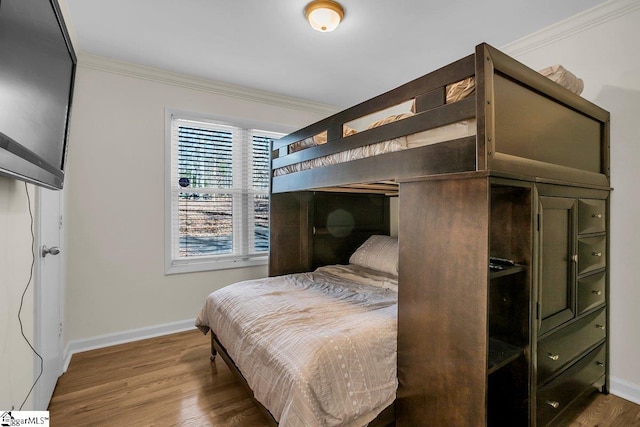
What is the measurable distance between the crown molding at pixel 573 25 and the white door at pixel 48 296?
3.40 meters

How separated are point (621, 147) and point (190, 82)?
349cm

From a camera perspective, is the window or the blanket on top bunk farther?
the window

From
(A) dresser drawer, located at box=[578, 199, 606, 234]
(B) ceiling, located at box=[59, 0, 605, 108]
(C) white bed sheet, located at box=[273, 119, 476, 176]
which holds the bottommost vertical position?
(A) dresser drawer, located at box=[578, 199, 606, 234]

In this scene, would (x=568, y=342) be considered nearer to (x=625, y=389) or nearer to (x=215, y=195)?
(x=625, y=389)

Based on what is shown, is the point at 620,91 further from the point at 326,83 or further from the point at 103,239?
the point at 103,239

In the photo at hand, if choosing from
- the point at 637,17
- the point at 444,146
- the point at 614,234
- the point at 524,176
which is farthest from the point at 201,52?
the point at 614,234

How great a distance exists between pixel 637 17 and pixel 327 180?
2.17 meters

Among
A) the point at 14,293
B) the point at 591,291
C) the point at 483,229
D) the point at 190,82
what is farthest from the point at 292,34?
the point at 591,291

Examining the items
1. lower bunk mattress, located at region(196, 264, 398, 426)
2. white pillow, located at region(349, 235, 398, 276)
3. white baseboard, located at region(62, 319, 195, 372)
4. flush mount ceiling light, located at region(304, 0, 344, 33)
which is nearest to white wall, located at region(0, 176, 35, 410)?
lower bunk mattress, located at region(196, 264, 398, 426)

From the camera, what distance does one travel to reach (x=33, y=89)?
0.99 meters

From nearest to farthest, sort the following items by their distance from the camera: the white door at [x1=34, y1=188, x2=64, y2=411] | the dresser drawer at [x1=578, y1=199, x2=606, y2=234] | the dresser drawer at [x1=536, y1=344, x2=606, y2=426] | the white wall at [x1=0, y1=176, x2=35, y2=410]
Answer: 1. the white wall at [x1=0, y1=176, x2=35, y2=410]
2. the dresser drawer at [x1=536, y1=344, x2=606, y2=426]
3. the white door at [x1=34, y1=188, x2=64, y2=411]
4. the dresser drawer at [x1=578, y1=199, x2=606, y2=234]

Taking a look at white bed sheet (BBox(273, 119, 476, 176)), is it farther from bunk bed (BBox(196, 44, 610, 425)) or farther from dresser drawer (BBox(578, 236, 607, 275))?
dresser drawer (BBox(578, 236, 607, 275))

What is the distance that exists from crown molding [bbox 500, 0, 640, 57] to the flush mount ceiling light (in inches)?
58.2

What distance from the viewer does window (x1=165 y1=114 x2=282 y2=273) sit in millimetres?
3066
